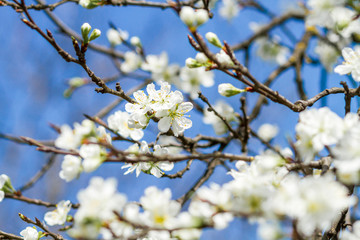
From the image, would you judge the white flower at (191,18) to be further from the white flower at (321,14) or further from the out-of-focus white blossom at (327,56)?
the out-of-focus white blossom at (327,56)

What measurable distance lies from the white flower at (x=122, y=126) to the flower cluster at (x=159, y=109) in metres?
0.02

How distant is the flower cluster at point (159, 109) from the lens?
4.53 ft

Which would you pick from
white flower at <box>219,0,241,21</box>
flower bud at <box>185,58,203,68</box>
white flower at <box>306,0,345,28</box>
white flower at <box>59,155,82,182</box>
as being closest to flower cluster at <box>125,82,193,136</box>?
flower bud at <box>185,58,203,68</box>

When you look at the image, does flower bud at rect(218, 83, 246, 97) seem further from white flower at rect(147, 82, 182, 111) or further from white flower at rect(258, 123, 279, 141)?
white flower at rect(258, 123, 279, 141)

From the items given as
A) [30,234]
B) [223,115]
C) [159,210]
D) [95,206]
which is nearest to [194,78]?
[223,115]

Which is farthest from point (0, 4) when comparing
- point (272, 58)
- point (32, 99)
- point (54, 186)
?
point (32, 99)

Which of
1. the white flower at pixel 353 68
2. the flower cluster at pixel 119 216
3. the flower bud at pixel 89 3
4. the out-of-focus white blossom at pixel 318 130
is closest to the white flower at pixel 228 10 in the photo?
the flower bud at pixel 89 3

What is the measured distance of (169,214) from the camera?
0.98 meters

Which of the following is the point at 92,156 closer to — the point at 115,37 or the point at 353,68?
the point at 353,68

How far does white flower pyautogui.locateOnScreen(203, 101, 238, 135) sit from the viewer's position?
2365 mm

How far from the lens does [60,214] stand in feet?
4.34

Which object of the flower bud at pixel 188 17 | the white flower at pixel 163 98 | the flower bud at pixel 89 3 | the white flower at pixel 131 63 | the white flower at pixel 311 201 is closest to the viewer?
the white flower at pixel 311 201

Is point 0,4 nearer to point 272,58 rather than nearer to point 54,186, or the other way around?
point 272,58

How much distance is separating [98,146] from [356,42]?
7.75 ft
